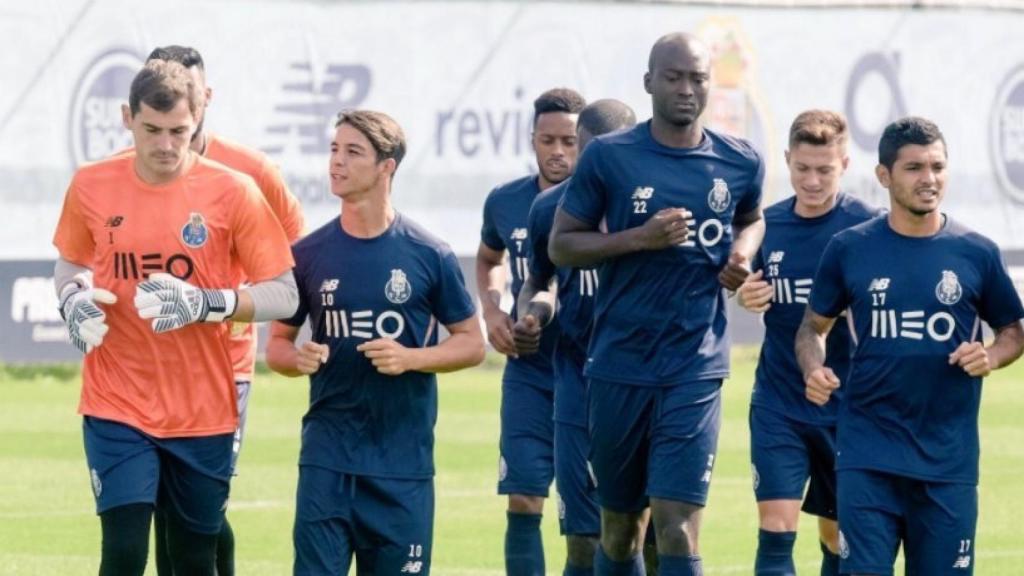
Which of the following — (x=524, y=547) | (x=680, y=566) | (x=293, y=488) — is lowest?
(x=293, y=488)

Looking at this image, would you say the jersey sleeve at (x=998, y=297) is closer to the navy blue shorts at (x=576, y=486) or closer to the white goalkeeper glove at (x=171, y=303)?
the navy blue shorts at (x=576, y=486)

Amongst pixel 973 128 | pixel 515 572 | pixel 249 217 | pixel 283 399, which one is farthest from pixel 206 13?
pixel 249 217

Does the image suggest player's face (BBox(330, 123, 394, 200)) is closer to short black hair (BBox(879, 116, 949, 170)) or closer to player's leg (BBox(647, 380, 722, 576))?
player's leg (BBox(647, 380, 722, 576))

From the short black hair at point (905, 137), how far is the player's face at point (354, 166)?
2.09 m

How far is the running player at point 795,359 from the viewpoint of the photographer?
414 inches

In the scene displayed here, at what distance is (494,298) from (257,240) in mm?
2505

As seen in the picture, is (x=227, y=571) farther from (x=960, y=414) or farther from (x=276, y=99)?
(x=276, y=99)

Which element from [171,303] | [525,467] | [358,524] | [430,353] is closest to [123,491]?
[171,303]

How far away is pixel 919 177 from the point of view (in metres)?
8.86

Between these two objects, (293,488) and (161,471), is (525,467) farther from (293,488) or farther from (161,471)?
(293,488)

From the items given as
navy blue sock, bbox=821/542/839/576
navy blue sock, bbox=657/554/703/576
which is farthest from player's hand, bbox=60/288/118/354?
navy blue sock, bbox=821/542/839/576

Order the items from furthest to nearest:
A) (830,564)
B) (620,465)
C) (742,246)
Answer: (830,564), (620,465), (742,246)

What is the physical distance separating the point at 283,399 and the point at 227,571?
39.7ft

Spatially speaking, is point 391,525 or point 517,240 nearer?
point 391,525
